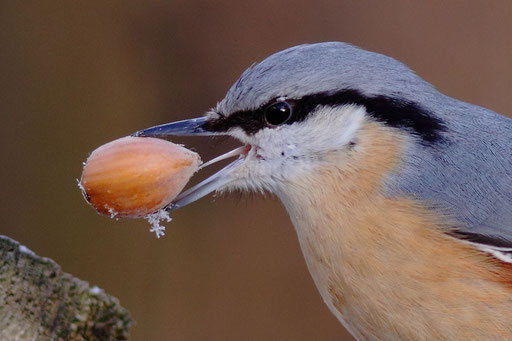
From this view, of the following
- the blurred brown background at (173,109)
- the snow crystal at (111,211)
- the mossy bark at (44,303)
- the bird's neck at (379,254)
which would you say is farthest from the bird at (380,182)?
the blurred brown background at (173,109)

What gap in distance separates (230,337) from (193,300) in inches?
6.8

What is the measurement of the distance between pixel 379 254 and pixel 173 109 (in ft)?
4.60

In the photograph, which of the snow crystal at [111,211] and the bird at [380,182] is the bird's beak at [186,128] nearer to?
the bird at [380,182]

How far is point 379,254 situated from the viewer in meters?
1.43

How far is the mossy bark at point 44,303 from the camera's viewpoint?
1.09 meters

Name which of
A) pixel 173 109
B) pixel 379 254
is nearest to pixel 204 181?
pixel 379 254

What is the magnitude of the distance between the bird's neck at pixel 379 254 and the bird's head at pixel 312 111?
0.10 ft

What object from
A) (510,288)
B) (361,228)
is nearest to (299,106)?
(361,228)

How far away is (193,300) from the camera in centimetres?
268

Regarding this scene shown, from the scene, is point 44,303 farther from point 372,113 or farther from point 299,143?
point 372,113

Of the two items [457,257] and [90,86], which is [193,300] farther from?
[457,257]

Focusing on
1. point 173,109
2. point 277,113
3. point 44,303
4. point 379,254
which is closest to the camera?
point 44,303

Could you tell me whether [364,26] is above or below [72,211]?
above

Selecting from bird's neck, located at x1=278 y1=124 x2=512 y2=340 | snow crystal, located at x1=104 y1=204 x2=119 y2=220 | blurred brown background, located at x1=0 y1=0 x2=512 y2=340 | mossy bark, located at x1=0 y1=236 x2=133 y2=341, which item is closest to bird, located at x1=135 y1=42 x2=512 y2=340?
bird's neck, located at x1=278 y1=124 x2=512 y2=340
